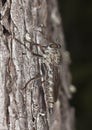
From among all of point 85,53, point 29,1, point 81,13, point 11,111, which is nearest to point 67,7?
point 81,13

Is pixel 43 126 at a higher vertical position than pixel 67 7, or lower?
lower

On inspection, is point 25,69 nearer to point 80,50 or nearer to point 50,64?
point 50,64

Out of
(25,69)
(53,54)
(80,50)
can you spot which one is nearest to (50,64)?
(53,54)

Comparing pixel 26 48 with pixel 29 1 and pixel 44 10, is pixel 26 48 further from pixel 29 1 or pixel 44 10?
pixel 44 10

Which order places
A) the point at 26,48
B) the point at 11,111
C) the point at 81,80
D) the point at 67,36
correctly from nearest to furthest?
the point at 11,111
the point at 26,48
the point at 81,80
the point at 67,36

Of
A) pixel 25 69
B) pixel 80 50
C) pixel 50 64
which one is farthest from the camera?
pixel 80 50
